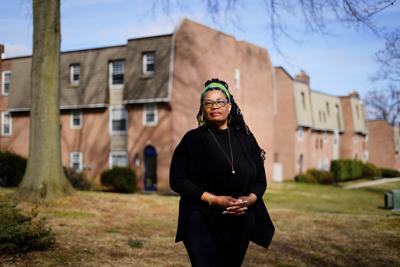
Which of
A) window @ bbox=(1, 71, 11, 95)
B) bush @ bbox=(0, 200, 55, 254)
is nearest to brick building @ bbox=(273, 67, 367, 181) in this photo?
window @ bbox=(1, 71, 11, 95)

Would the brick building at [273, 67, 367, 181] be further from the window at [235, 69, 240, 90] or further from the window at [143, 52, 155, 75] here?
the window at [143, 52, 155, 75]

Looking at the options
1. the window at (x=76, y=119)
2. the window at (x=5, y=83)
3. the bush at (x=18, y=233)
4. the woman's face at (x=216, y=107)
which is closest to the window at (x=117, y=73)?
the window at (x=76, y=119)

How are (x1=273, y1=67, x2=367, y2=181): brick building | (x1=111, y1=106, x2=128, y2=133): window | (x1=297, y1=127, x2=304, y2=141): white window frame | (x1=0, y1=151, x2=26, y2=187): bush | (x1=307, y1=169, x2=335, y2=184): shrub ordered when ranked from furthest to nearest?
(x1=297, y1=127, x2=304, y2=141): white window frame → (x1=273, y1=67, x2=367, y2=181): brick building → (x1=307, y1=169, x2=335, y2=184): shrub → (x1=111, y1=106, x2=128, y2=133): window → (x1=0, y1=151, x2=26, y2=187): bush

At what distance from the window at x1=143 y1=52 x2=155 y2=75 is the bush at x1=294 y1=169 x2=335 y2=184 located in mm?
19656

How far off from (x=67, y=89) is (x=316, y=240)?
2735cm

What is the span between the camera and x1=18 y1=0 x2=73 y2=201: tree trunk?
587 inches

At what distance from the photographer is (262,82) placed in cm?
4081

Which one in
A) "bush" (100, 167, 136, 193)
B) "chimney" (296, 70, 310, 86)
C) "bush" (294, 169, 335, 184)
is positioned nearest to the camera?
"bush" (100, 167, 136, 193)

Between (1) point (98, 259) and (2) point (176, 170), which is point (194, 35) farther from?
(2) point (176, 170)

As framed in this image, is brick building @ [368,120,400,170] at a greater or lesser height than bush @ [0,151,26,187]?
greater

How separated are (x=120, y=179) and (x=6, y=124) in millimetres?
14900

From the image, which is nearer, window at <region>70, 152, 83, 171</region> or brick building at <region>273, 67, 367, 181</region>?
window at <region>70, 152, 83, 171</region>

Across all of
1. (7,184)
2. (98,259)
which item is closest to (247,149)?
(98,259)

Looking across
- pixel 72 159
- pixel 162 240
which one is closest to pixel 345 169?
pixel 72 159
